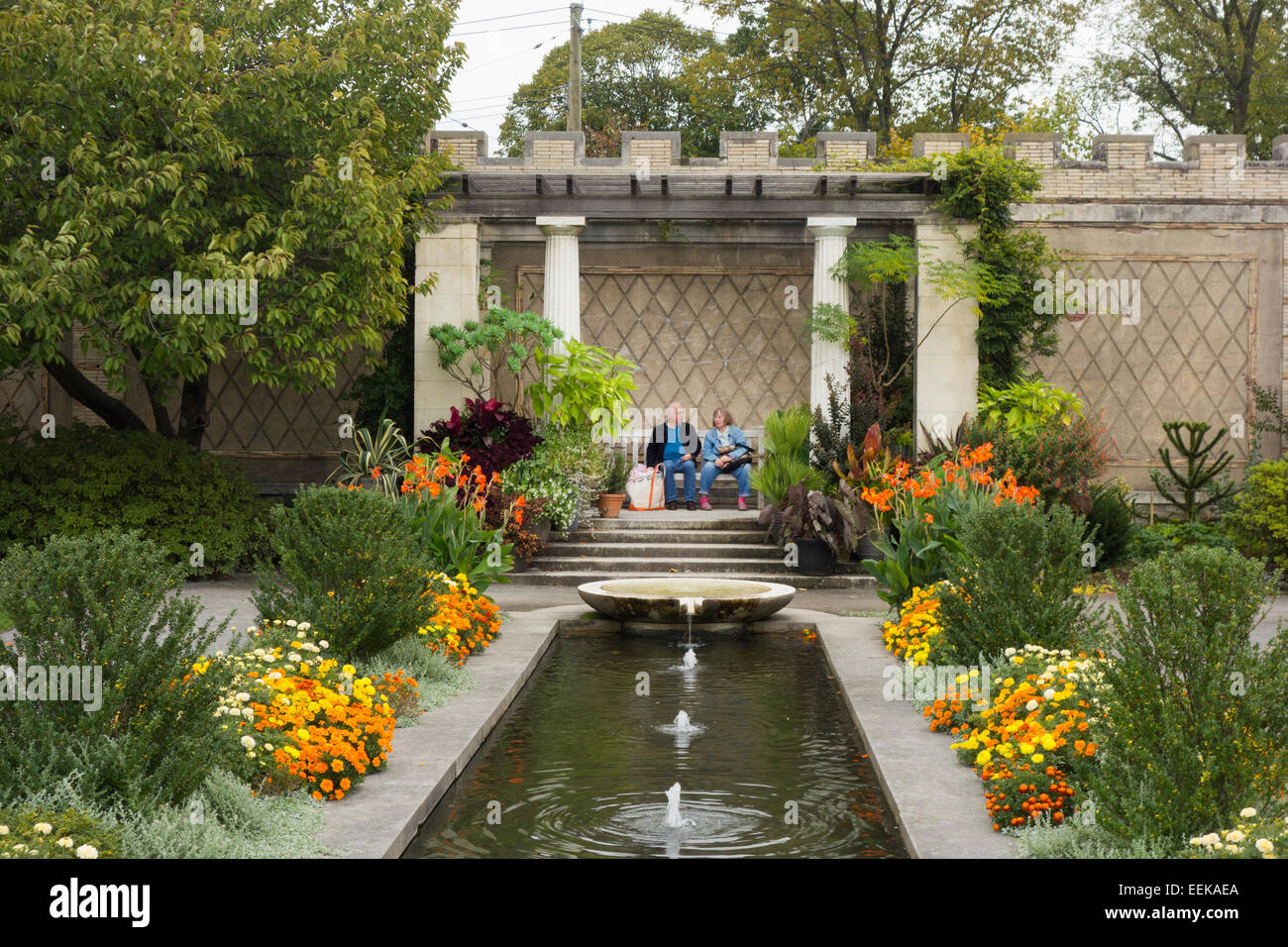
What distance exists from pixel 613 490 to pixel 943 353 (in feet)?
14.1

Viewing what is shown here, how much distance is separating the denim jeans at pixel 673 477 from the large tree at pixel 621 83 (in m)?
17.5

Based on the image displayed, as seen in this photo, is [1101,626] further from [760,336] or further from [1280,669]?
[760,336]

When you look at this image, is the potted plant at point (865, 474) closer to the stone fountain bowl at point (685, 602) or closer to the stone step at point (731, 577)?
the stone step at point (731, 577)

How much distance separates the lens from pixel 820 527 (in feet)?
43.4

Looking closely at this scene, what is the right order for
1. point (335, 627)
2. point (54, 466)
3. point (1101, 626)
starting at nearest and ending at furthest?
point (1101, 626), point (335, 627), point (54, 466)

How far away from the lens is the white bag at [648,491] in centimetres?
1595

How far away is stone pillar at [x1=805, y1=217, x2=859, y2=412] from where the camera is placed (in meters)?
15.1

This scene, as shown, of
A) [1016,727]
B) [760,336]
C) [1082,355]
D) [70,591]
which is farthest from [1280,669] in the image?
[760,336]

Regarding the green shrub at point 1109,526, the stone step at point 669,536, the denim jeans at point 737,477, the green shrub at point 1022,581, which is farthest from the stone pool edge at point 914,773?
the denim jeans at point 737,477

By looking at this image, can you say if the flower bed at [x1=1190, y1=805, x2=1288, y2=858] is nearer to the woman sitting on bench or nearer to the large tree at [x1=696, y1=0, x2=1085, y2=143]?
the woman sitting on bench

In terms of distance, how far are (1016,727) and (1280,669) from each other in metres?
1.40

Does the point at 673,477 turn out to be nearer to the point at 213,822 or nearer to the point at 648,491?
the point at 648,491

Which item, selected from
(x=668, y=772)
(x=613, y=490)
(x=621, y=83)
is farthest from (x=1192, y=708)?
(x=621, y=83)

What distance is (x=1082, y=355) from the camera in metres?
16.2
